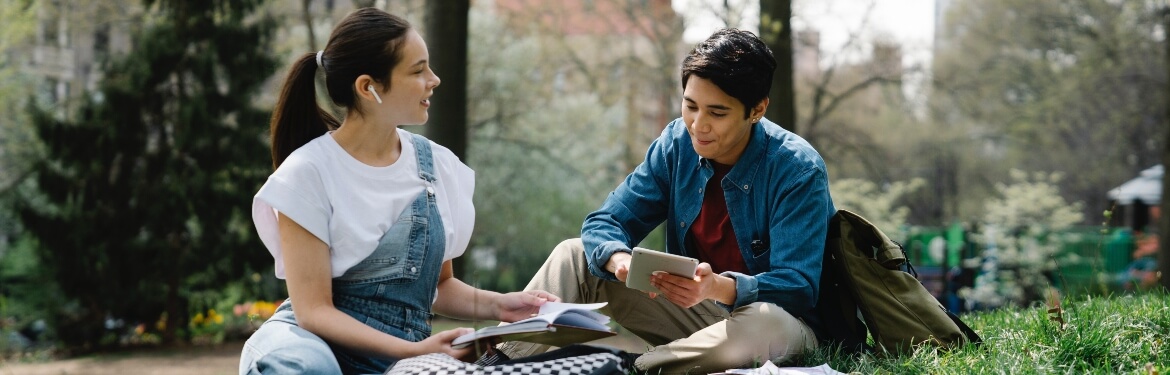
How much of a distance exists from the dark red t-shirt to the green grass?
1.55 ft

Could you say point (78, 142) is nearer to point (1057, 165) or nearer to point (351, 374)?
point (351, 374)

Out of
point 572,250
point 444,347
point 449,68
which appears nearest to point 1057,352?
point 572,250

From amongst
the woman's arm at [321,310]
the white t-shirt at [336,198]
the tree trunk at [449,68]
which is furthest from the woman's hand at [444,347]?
the tree trunk at [449,68]

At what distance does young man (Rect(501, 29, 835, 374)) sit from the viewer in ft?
10.7

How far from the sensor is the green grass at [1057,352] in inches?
124

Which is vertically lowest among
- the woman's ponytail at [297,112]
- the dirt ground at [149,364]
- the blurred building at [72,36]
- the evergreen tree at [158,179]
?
the dirt ground at [149,364]

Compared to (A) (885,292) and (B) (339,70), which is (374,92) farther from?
(A) (885,292)

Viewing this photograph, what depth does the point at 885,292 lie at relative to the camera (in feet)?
11.4

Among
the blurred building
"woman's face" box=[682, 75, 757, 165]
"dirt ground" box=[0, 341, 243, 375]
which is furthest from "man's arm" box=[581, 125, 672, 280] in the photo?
the blurred building

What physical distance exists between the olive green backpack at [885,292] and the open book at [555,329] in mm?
879

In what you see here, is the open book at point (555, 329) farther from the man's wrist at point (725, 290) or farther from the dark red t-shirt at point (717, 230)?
the dark red t-shirt at point (717, 230)

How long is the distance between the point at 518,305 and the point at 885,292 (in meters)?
1.16

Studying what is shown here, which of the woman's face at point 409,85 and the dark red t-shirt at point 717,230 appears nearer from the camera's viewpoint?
the woman's face at point 409,85

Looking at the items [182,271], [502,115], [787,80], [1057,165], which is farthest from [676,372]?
[1057,165]
